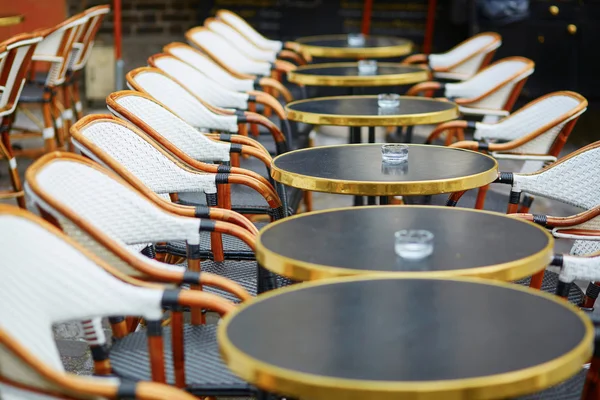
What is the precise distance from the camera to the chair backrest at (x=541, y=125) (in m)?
3.83

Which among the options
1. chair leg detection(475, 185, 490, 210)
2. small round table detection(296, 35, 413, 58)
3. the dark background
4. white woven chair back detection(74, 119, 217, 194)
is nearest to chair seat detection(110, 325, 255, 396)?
white woven chair back detection(74, 119, 217, 194)

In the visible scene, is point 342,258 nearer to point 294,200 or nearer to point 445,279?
point 445,279

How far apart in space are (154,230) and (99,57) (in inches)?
243

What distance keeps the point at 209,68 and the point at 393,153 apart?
223 cm

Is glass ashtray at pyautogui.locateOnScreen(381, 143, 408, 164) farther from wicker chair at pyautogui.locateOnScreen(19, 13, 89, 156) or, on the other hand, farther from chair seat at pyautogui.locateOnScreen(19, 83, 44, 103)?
chair seat at pyautogui.locateOnScreen(19, 83, 44, 103)

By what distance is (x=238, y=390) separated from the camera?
7.00ft

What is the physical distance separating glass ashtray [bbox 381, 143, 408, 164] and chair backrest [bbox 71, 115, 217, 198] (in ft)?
1.78

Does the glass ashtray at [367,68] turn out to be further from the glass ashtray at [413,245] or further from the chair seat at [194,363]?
the glass ashtray at [413,245]

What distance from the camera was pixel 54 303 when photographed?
6.59 feet

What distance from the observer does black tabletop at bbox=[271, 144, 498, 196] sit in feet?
9.15

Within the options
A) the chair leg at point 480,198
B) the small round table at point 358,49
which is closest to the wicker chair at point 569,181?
the chair leg at point 480,198

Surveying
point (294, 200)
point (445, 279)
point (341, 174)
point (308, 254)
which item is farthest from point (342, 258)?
point (294, 200)

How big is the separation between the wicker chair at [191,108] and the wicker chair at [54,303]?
6.16ft

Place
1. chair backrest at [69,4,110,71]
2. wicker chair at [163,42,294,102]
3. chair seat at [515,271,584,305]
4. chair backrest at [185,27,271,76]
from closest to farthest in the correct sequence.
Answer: chair seat at [515,271,584,305] → wicker chair at [163,42,294,102] → chair backrest at [185,27,271,76] → chair backrest at [69,4,110,71]
